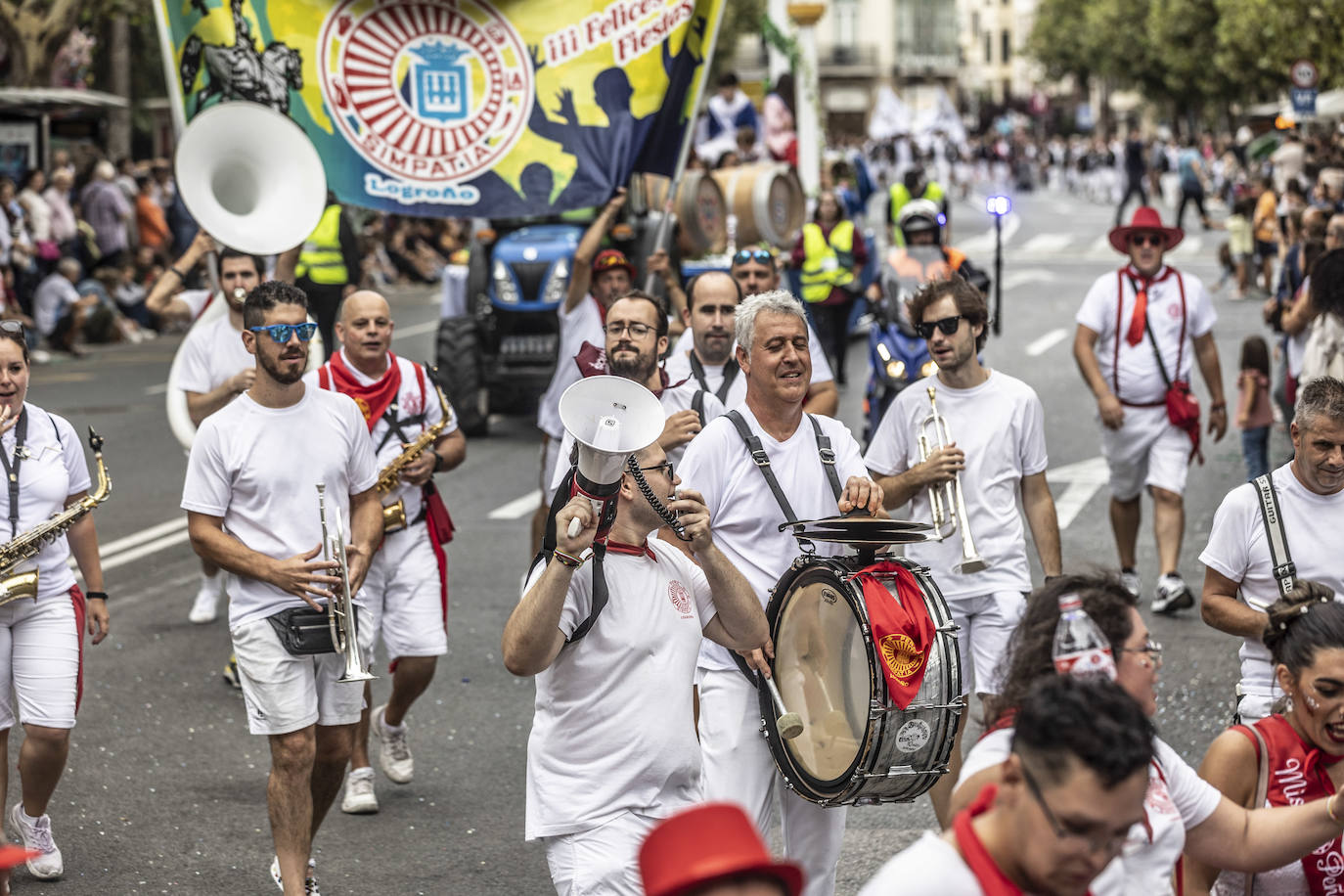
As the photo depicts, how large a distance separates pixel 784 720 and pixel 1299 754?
133 centimetres

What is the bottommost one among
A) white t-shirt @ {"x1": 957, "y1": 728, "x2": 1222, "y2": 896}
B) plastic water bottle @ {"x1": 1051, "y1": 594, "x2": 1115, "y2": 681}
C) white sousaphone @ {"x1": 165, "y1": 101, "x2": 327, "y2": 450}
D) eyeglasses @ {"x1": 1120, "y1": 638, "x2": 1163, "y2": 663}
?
white t-shirt @ {"x1": 957, "y1": 728, "x2": 1222, "y2": 896}

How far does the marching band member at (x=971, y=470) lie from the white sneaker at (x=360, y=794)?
2120 mm

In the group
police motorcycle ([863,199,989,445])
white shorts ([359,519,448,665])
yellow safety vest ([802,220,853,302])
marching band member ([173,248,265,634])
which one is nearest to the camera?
white shorts ([359,519,448,665])

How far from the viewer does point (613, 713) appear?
4332mm

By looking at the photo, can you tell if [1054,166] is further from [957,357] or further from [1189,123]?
[957,357]

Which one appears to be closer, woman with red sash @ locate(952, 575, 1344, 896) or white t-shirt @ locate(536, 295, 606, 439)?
woman with red sash @ locate(952, 575, 1344, 896)

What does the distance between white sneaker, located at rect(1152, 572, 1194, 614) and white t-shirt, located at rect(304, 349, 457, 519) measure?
4035 mm

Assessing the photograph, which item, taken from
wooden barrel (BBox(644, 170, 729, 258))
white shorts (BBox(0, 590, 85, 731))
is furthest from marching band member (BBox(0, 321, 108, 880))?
wooden barrel (BBox(644, 170, 729, 258))

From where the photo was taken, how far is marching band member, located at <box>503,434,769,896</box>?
4.29 m

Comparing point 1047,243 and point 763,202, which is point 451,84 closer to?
point 763,202

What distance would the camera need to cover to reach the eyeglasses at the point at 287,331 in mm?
5762

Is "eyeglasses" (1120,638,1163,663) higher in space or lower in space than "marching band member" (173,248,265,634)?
lower

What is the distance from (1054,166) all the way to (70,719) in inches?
2524

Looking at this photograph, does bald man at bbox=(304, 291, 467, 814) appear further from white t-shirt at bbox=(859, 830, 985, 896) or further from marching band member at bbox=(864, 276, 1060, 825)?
white t-shirt at bbox=(859, 830, 985, 896)
